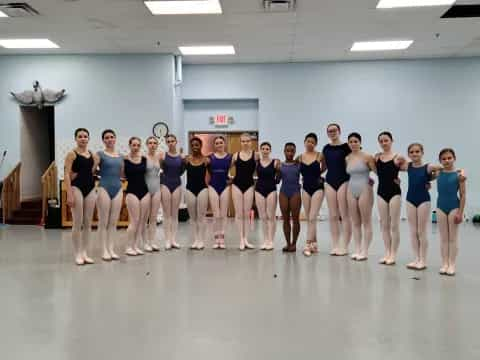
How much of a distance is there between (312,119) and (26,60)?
667cm

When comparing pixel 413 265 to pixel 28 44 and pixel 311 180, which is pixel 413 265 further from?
pixel 28 44

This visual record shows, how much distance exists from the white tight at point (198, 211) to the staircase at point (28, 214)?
473cm

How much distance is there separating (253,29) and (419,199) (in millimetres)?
4425

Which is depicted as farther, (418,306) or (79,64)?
(79,64)

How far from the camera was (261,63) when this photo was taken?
10.1 meters

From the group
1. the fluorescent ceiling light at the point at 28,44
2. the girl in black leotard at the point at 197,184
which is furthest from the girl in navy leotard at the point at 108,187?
the fluorescent ceiling light at the point at 28,44

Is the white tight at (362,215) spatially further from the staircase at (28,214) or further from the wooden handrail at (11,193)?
the wooden handrail at (11,193)

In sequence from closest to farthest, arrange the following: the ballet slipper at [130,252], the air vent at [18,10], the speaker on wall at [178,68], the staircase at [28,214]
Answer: the ballet slipper at [130,252]
the air vent at [18,10]
the staircase at [28,214]
the speaker on wall at [178,68]

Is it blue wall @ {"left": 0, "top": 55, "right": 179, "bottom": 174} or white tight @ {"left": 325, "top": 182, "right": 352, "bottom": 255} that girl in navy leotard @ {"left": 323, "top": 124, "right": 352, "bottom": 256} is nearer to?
white tight @ {"left": 325, "top": 182, "right": 352, "bottom": 255}

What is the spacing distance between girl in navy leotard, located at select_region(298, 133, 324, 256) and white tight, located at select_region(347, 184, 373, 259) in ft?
1.50

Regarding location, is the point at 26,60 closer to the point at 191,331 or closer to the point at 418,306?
the point at 191,331

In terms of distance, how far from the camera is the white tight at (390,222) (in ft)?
16.4

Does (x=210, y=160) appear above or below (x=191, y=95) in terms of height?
below

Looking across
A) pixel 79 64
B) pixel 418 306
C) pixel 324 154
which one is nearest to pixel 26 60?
pixel 79 64
